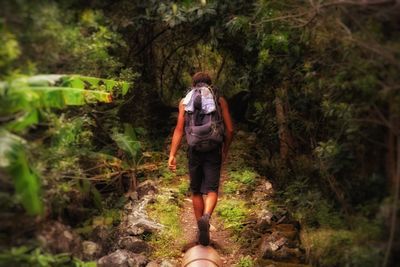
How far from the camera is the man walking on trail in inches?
229

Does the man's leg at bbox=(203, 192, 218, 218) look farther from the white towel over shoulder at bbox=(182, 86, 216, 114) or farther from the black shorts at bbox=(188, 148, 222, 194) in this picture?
the white towel over shoulder at bbox=(182, 86, 216, 114)

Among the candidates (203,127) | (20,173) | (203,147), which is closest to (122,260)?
(203,147)

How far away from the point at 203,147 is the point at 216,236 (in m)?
1.76

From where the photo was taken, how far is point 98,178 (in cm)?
610

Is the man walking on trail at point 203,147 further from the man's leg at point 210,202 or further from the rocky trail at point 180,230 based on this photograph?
the rocky trail at point 180,230

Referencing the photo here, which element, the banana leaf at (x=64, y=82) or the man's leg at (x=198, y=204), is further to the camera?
the man's leg at (x=198, y=204)

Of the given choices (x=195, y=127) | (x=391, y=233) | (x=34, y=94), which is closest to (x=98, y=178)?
(x=195, y=127)

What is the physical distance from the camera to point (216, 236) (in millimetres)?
6992

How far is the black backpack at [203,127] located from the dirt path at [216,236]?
135 cm

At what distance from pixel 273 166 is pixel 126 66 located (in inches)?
121

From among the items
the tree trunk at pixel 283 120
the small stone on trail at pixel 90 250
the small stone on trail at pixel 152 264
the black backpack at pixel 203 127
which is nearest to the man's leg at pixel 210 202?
the black backpack at pixel 203 127

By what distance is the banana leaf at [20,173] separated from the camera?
3906 mm

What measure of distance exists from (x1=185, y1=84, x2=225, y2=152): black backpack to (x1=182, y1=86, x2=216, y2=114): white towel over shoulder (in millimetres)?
28

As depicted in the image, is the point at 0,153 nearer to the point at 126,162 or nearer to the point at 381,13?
the point at 381,13
